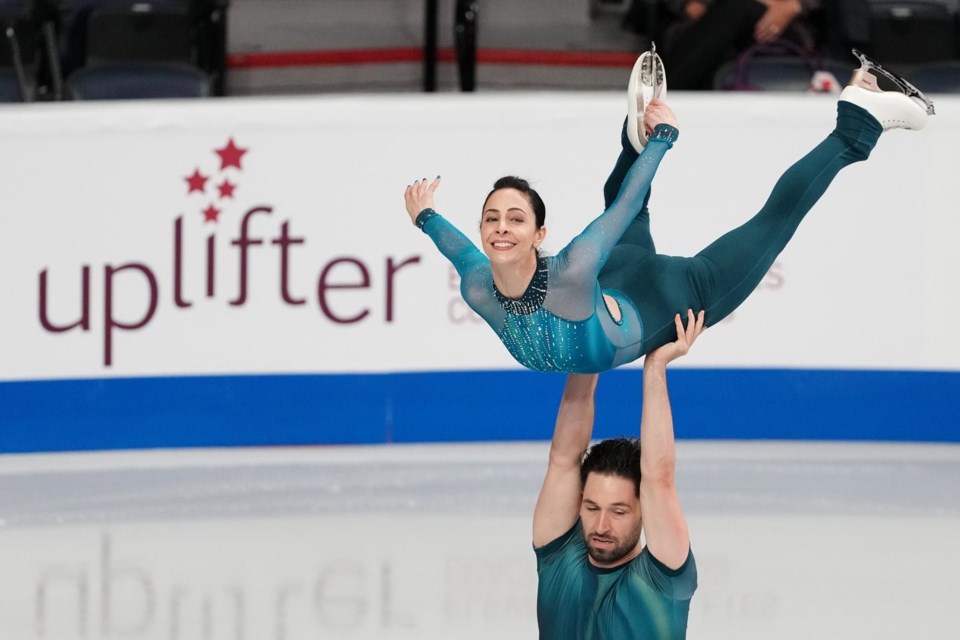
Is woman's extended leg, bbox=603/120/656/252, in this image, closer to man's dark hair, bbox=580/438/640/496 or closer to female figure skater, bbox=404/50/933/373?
female figure skater, bbox=404/50/933/373

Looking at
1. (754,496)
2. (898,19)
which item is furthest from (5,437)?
(898,19)

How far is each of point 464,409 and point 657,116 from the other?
141 inches

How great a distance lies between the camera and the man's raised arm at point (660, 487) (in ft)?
13.1

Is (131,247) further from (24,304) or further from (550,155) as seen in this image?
(550,155)

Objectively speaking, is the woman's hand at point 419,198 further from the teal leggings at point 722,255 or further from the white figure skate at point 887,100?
the white figure skate at point 887,100

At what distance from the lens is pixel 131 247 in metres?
7.69

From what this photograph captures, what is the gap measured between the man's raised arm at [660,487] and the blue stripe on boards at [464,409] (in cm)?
374

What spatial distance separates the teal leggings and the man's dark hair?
15.9 inches

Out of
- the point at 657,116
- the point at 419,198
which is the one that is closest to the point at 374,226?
the point at 419,198

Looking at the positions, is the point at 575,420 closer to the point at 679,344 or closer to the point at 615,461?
the point at 615,461

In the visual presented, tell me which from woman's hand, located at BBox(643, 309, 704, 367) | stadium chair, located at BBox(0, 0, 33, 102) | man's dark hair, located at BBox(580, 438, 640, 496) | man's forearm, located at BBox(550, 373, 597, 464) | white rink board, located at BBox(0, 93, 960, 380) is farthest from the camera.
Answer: stadium chair, located at BBox(0, 0, 33, 102)

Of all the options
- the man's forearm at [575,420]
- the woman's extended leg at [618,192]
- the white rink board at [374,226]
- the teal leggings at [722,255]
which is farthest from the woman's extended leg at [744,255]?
the white rink board at [374,226]

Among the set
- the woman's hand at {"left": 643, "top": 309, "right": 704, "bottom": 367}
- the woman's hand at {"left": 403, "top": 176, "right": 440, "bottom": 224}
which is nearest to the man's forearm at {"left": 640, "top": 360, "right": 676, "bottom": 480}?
the woman's hand at {"left": 643, "top": 309, "right": 704, "bottom": 367}

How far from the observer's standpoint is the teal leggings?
4625 millimetres
